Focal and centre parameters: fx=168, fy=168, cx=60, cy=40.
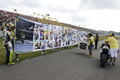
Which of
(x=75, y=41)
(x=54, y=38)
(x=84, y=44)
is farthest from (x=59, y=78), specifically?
(x=75, y=41)

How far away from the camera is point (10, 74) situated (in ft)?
21.5

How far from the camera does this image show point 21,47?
9.69 metres

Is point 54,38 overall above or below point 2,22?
below

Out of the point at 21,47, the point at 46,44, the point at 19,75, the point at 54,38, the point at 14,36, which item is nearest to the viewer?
the point at 19,75

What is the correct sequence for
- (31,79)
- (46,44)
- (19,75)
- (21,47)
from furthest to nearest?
(46,44) → (21,47) → (19,75) → (31,79)

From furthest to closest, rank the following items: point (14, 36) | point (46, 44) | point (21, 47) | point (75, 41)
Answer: point (75, 41) → point (46, 44) → point (21, 47) → point (14, 36)

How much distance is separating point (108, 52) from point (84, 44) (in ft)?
17.2

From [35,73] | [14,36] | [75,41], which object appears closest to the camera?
[35,73]

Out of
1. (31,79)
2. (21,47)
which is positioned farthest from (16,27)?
(31,79)

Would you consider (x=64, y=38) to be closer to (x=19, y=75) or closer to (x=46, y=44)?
(x=46, y=44)

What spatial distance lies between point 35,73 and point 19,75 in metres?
0.70

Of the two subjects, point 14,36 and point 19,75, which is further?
point 14,36

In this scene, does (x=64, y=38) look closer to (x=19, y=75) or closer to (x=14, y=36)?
(x=14, y=36)

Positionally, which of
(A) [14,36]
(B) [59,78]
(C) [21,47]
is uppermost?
(A) [14,36]
